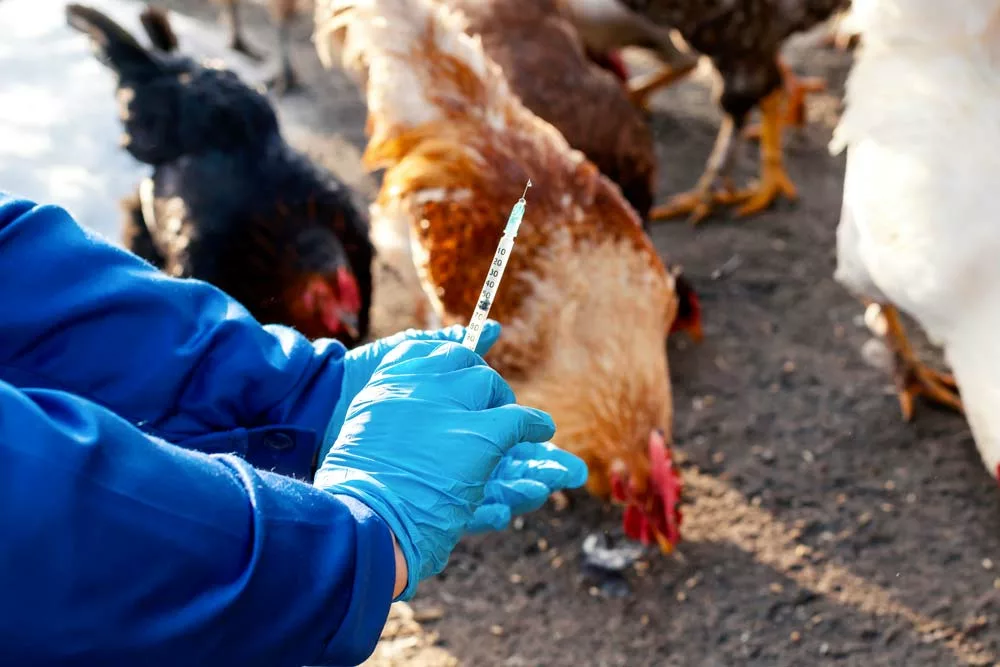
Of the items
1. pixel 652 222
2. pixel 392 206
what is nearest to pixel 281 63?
pixel 652 222

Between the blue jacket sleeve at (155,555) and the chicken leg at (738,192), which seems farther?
the chicken leg at (738,192)

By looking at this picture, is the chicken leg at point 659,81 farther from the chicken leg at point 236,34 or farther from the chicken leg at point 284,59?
the chicken leg at point 236,34

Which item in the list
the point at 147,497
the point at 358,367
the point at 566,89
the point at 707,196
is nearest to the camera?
the point at 147,497

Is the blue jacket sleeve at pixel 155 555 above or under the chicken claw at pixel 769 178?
above

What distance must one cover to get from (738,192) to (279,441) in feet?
11.0

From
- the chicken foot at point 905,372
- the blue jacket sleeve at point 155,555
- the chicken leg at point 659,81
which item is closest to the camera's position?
the blue jacket sleeve at point 155,555

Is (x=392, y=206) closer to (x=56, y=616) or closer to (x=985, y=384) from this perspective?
(x=985, y=384)

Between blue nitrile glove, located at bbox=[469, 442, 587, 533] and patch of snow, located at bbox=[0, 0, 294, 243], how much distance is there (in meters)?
2.05

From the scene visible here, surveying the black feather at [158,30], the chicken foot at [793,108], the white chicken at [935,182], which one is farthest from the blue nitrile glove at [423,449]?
the chicken foot at [793,108]

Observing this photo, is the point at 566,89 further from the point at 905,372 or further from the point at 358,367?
the point at 358,367

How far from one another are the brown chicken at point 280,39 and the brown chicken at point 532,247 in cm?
231

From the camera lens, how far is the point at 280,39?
494 centimetres

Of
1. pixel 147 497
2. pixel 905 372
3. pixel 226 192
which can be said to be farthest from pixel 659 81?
pixel 147 497

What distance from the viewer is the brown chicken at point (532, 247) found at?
7.49ft
